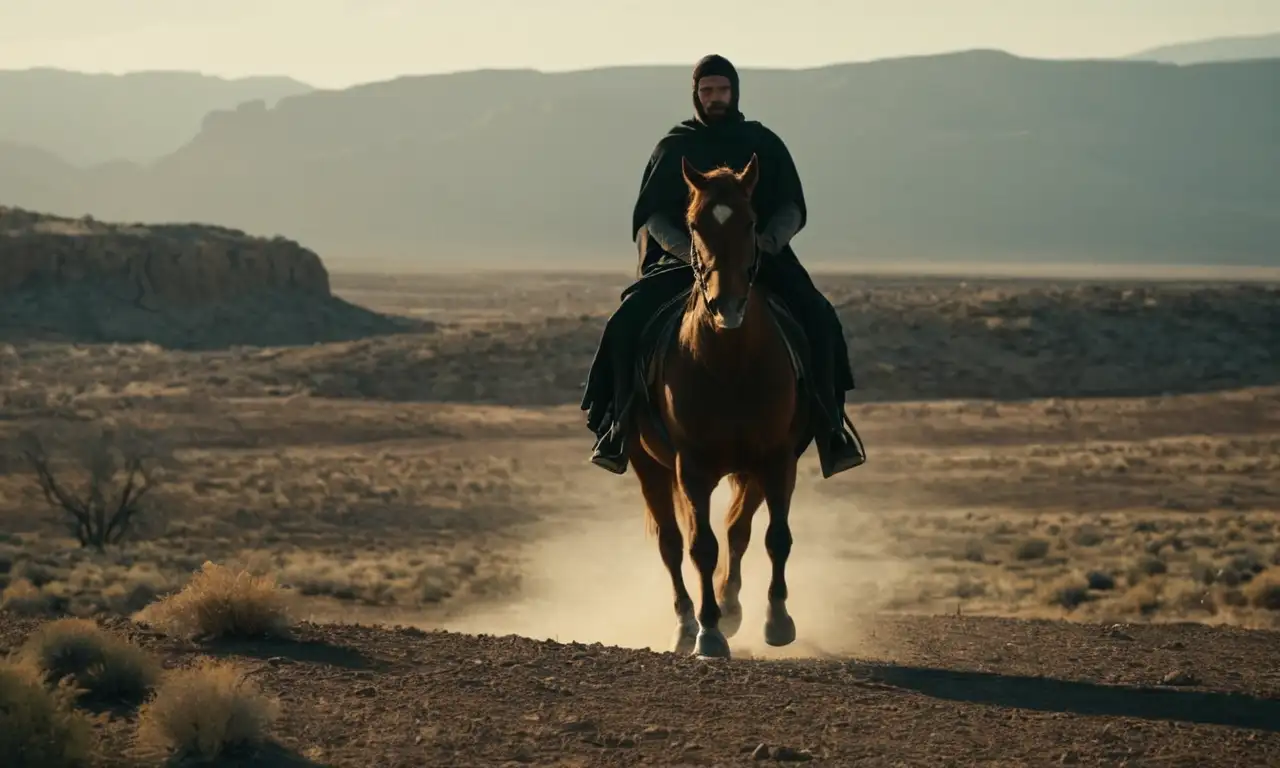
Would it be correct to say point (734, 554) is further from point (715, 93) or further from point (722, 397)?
point (715, 93)

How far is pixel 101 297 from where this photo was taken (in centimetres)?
7456

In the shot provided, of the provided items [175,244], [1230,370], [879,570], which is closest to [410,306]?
[175,244]

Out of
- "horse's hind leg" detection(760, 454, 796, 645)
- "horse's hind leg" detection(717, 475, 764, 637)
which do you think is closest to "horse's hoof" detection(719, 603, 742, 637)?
"horse's hind leg" detection(717, 475, 764, 637)

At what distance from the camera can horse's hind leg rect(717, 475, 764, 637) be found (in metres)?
11.4

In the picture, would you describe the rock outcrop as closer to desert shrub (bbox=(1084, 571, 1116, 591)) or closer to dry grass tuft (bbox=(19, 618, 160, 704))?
desert shrub (bbox=(1084, 571, 1116, 591))

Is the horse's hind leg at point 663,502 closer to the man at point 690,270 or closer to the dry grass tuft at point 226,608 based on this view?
the man at point 690,270

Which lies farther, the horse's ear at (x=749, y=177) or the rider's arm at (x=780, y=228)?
the rider's arm at (x=780, y=228)

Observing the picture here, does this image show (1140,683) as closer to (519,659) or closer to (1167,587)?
(519,659)

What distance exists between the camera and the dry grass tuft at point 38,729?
6.15 m

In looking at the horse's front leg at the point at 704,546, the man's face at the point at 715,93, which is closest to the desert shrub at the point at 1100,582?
the horse's front leg at the point at 704,546

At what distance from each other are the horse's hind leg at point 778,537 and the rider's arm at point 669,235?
1437 millimetres

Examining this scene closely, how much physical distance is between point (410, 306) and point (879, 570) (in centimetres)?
9012

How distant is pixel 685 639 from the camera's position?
34.9ft

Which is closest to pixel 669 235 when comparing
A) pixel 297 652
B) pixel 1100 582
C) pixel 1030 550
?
pixel 297 652
